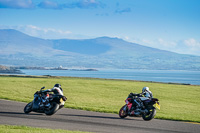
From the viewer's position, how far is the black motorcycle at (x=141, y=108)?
669 inches

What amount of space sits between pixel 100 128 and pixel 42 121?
9.50ft

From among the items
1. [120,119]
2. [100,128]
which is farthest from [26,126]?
[120,119]

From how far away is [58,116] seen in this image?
1769cm

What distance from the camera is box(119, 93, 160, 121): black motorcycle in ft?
55.7

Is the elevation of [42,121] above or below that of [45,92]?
below

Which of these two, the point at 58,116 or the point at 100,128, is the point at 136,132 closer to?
the point at 100,128

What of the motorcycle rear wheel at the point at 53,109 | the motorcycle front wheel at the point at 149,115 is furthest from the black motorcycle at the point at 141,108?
the motorcycle rear wheel at the point at 53,109

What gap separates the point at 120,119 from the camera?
17.7 meters

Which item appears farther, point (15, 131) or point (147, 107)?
point (147, 107)

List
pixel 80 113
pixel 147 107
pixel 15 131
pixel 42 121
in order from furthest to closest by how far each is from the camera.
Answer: pixel 80 113, pixel 147 107, pixel 42 121, pixel 15 131

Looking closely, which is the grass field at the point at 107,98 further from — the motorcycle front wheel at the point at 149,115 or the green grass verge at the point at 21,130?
the green grass verge at the point at 21,130

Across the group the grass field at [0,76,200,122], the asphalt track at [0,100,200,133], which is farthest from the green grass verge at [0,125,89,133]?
the grass field at [0,76,200,122]

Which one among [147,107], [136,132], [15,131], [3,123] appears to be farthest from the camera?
[147,107]

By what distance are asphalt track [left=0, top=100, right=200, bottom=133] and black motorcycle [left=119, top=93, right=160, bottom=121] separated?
1.01ft
